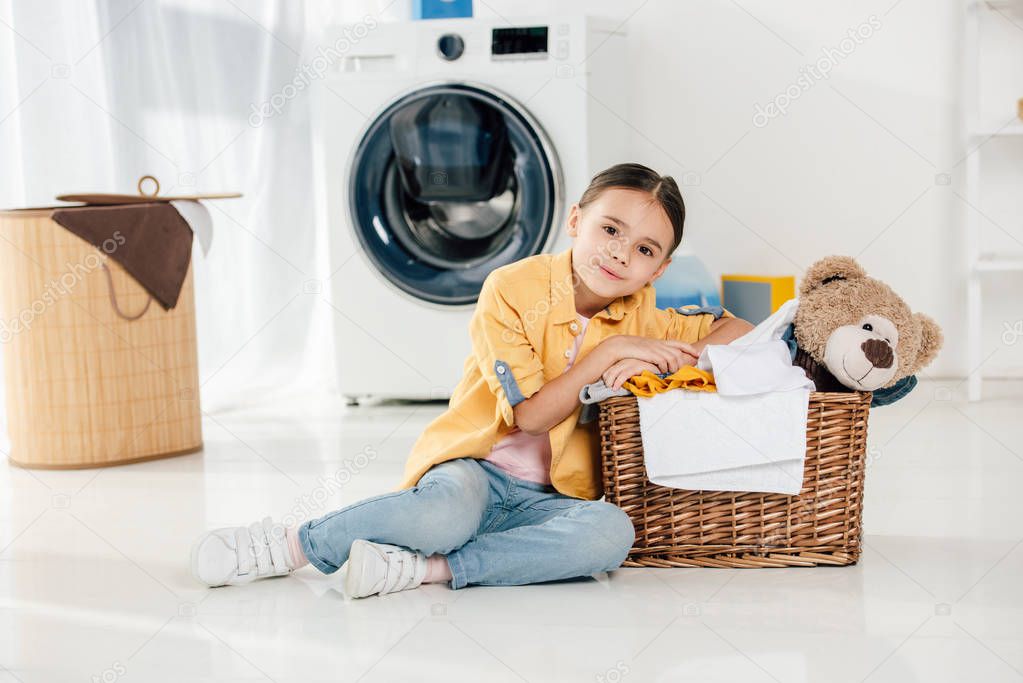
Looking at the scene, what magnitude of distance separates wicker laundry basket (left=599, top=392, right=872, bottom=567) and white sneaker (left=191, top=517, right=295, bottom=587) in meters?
0.40

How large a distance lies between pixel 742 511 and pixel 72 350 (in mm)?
1242

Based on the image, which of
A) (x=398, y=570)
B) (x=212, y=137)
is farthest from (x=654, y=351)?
(x=212, y=137)

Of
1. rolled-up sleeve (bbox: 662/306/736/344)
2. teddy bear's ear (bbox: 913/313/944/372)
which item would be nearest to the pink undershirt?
rolled-up sleeve (bbox: 662/306/736/344)

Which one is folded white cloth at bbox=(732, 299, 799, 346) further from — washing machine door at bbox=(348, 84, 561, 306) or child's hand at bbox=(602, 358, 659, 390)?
washing machine door at bbox=(348, 84, 561, 306)

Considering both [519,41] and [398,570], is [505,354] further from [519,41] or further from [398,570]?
[519,41]

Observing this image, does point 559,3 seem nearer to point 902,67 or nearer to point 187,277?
point 902,67

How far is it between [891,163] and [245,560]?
2033 mm

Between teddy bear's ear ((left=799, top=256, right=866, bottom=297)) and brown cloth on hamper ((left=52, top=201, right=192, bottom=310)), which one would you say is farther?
brown cloth on hamper ((left=52, top=201, right=192, bottom=310))

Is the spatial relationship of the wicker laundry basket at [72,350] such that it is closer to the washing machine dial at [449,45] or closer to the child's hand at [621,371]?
the washing machine dial at [449,45]

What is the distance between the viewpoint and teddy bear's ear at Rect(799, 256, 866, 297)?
54.1 inches

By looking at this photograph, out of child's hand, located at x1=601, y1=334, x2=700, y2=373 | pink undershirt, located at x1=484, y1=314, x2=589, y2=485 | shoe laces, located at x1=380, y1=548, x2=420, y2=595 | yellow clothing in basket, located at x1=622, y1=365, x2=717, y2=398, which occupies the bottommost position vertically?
shoe laces, located at x1=380, y1=548, x2=420, y2=595

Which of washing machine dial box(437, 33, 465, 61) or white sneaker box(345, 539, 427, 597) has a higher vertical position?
washing machine dial box(437, 33, 465, 61)

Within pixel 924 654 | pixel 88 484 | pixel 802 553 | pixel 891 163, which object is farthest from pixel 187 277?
pixel 891 163

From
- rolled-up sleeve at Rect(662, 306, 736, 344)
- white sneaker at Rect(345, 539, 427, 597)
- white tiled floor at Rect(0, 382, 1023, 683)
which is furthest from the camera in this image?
rolled-up sleeve at Rect(662, 306, 736, 344)
